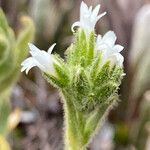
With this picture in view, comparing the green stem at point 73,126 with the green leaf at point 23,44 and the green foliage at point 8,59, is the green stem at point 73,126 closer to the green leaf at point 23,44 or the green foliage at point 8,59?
the green foliage at point 8,59

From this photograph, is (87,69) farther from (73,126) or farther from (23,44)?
(23,44)

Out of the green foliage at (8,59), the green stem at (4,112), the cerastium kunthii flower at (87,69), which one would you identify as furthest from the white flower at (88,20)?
the green stem at (4,112)

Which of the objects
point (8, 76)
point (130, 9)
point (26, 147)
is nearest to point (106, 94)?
point (8, 76)

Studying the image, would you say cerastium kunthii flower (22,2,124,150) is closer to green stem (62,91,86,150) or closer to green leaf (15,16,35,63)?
green stem (62,91,86,150)

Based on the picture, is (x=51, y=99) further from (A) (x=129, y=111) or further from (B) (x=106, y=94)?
(B) (x=106, y=94)

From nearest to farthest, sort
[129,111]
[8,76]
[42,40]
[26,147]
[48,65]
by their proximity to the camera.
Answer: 1. [48,65]
2. [8,76]
3. [26,147]
4. [129,111]
5. [42,40]

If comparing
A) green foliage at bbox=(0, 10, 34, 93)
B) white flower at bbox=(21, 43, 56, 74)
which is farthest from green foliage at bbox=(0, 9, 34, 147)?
white flower at bbox=(21, 43, 56, 74)

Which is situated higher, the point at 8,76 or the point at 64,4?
A: the point at 64,4
